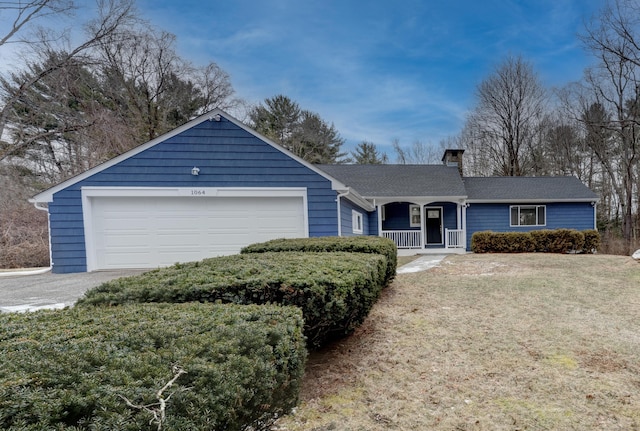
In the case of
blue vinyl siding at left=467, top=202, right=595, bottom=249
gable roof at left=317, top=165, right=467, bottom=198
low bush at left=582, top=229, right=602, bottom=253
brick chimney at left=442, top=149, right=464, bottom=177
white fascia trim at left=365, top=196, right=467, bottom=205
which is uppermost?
brick chimney at left=442, top=149, right=464, bottom=177

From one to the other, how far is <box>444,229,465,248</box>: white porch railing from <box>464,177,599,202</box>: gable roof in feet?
5.56

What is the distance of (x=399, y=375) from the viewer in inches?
101

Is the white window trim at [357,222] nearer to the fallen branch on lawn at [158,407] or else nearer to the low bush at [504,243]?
the low bush at [504,243]

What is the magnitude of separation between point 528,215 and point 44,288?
1697 cm

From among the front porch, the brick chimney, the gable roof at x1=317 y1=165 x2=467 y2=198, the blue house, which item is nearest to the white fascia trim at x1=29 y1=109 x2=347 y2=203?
the blue house

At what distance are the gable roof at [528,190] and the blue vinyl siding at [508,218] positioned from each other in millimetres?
409

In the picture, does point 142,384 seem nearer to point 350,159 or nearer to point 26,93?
point 26,93

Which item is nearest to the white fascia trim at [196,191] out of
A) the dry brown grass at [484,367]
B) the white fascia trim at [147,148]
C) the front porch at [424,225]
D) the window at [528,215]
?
the white fascia trim at [147,148]

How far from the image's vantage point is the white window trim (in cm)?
1040

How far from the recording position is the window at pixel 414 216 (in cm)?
1399

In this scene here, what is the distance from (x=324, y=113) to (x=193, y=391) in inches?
1010

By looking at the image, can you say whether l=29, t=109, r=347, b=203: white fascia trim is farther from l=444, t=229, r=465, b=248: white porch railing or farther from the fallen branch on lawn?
→ the fallen branch on lawn

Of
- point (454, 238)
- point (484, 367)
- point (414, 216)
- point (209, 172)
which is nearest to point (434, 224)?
point (414, 216)

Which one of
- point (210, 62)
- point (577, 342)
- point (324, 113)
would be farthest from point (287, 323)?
point (324, 113)
